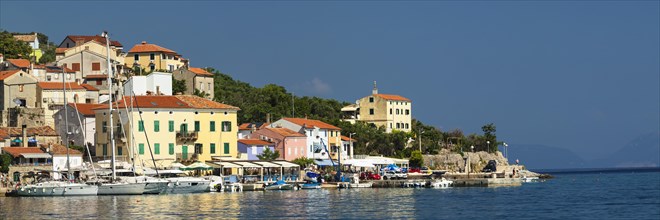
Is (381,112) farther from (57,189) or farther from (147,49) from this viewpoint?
(57,189)

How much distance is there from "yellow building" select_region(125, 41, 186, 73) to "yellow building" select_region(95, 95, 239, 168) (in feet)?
91.7

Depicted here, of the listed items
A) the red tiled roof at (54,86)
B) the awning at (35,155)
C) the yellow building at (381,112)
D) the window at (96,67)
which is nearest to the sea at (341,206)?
the awning at (35,155)

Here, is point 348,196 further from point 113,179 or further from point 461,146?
point 461,146

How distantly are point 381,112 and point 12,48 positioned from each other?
4203 cm

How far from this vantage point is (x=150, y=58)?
11769cm

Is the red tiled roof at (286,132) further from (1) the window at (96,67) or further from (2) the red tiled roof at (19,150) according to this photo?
(2) the red tiled roof at (19,150)

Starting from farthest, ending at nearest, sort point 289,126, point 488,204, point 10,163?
point 289,126 → point 10,163 → point 488,204

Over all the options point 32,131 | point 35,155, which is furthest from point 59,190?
point 32,131

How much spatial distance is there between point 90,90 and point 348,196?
32974 mm

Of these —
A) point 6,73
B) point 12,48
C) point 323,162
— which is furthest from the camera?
point 12,48

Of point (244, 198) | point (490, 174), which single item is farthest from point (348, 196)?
point (490, 174)

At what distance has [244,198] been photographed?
2817 inches

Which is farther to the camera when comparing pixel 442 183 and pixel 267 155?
pixel 267 155

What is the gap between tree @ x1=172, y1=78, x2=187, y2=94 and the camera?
105 metres
